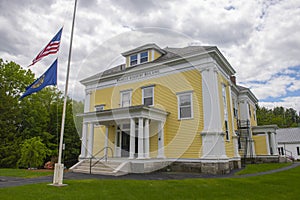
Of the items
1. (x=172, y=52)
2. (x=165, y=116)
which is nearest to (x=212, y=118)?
(x=165, y=116)

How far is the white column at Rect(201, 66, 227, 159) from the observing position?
39.3 ft

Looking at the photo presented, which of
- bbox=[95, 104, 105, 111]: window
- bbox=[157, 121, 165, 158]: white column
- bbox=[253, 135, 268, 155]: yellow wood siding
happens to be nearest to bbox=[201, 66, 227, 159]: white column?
bbox=[157, 121, 165, 158]: white column

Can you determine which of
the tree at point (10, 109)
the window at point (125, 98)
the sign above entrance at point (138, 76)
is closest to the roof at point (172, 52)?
the sign above entrance at point (138, 76)

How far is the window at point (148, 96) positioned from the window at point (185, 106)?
2046 mm

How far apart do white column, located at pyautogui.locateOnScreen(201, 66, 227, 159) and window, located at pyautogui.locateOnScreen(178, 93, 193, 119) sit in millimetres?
864

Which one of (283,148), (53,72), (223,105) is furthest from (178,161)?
(283,148)

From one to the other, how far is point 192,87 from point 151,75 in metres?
3.12

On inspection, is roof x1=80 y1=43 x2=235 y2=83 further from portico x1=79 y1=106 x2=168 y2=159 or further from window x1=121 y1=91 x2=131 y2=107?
portico x1=79 y1=106 x2=168 y2=159

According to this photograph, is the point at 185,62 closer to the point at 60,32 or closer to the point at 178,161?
the point at 178,161

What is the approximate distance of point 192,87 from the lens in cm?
1352

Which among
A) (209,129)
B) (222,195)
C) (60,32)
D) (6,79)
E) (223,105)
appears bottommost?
(222,195)

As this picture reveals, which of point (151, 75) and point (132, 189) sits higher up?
point (151, 75)

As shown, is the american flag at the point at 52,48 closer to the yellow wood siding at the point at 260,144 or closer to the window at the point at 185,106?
the window at the point at 185,106

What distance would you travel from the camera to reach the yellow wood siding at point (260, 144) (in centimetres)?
2030
